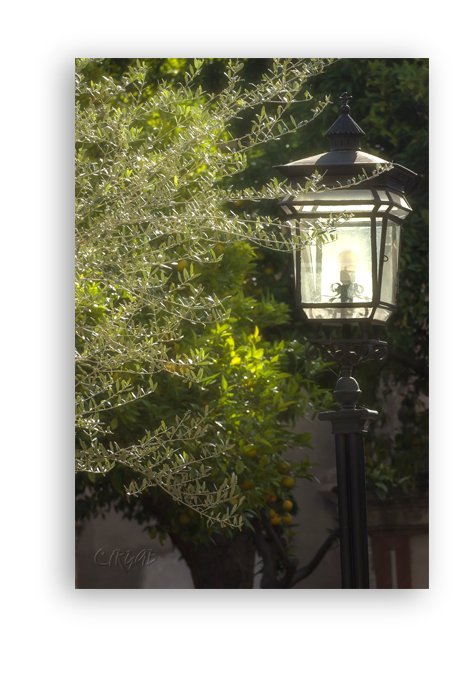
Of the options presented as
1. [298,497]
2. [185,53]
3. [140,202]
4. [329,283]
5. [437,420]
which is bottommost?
[298,497]

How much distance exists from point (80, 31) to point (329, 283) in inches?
69.0

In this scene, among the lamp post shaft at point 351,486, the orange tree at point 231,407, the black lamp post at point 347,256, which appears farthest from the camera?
the orange tree at point 231,407

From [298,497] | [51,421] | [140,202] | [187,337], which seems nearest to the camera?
[51,421]

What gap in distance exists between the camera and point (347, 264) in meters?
3.45

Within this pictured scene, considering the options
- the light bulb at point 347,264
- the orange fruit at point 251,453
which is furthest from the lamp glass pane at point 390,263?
the orange fruit at point 251,453

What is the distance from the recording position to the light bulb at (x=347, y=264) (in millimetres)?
3445

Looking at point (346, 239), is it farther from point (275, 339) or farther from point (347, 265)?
point (275, 339)

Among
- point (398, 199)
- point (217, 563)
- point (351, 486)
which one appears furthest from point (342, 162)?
point (217, 563)

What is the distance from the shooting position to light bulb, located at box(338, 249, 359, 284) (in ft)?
11.3

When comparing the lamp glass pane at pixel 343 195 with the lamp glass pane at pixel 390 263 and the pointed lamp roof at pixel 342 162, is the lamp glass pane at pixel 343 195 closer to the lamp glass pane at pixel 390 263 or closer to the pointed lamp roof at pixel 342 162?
the pointed lamp roof at pixel 342 162

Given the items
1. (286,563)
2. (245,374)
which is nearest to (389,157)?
(245,374)

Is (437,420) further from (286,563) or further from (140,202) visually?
(286,563)

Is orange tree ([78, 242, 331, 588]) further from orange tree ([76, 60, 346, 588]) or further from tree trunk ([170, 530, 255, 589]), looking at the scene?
tree trunk ([170, 530, 255, 589])

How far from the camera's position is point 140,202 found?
11.8 ft
